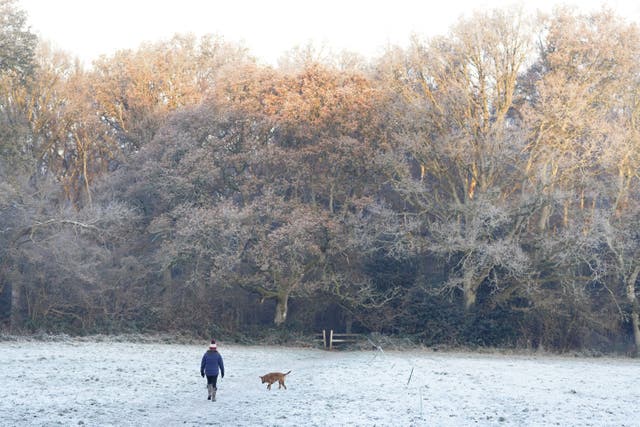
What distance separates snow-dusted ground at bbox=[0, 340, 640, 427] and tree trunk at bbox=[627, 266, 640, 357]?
7267 mm

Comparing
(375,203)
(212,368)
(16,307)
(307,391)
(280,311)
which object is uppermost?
(375,203)

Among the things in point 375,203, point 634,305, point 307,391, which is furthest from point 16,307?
point 634,305

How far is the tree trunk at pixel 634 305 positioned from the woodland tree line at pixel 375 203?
0.11 m

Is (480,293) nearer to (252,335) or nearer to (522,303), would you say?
(522,303)

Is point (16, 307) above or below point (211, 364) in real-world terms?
above

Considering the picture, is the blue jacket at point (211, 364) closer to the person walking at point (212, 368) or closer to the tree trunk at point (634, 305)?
the person walking at point (212, 368)

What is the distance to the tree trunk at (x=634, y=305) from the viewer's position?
119 feet

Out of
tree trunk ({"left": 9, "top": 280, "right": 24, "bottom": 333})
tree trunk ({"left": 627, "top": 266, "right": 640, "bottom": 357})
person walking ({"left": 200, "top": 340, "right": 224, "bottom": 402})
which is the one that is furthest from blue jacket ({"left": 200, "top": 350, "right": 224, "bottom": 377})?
tree trunk ({"left": 627, "top": 266, "right": 640, "bottom": 357})

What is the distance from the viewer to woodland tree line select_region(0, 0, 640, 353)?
35625 mm

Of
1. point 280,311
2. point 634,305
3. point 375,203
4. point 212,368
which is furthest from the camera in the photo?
point 280,311

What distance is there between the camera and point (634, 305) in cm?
3638

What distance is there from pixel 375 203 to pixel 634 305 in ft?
46.0

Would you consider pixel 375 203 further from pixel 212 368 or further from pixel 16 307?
pixel 212 368

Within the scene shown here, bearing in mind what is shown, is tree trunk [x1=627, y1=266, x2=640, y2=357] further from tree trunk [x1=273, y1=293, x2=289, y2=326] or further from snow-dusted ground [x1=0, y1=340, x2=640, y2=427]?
tree trunk [x1=273, y1=293, x2=289, y2=326]
